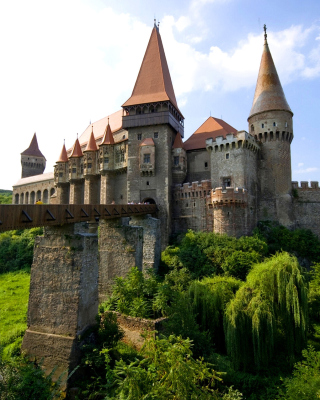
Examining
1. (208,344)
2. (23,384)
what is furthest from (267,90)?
(23,384)

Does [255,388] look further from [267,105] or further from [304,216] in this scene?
[267,105]

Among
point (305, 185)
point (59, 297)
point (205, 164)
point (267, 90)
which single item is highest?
point (267, 90)

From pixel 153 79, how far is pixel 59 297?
2569 cm

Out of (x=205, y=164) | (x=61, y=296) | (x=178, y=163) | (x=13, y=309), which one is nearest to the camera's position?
(x=61, y=296)

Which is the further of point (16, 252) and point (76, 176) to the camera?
point (76, 176)

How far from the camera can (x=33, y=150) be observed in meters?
67.4

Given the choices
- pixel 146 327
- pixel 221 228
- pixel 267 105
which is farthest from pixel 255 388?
pixel 267 105

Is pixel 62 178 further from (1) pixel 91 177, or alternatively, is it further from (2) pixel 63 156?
(1) pixel 91 177

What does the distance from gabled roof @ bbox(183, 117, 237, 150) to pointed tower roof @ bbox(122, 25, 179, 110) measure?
3.66m

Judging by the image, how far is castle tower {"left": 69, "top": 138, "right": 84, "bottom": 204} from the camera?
38.2m

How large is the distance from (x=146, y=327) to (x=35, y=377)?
5392 mm

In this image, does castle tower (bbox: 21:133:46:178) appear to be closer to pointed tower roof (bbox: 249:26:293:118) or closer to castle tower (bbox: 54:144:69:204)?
castle tower (bbox: 54:144:69:204)

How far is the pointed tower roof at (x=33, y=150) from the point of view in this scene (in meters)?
66.2

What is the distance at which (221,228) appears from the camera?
960 inches
